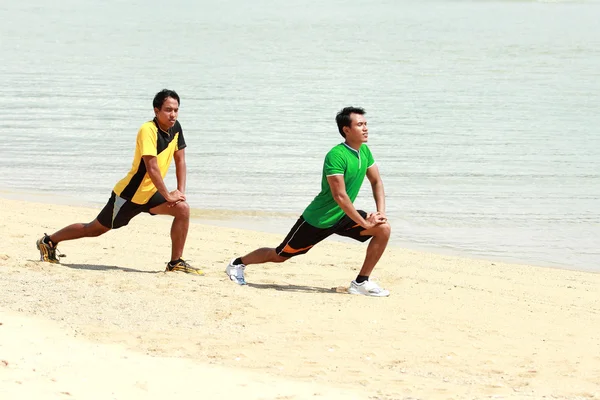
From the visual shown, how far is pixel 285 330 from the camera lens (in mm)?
6672

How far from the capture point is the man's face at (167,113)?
25.7 ft

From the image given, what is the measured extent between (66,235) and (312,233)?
6.80 ft

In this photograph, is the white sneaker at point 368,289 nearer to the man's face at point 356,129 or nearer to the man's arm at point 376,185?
the man's arm at point 376,185

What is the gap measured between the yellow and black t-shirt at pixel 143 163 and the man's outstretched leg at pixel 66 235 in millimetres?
396

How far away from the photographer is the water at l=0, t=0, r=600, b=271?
12.7 metres

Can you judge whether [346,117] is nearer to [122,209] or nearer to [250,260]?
[250,260]

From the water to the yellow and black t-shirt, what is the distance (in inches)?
153

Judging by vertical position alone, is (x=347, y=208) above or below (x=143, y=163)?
below

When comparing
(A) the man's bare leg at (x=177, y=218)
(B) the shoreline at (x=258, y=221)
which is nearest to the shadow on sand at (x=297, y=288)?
(A) the man's bare leg at (x=177, y=218)

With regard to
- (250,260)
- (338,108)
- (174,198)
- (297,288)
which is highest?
(338,108)

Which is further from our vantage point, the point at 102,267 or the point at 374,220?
the point at 102,267

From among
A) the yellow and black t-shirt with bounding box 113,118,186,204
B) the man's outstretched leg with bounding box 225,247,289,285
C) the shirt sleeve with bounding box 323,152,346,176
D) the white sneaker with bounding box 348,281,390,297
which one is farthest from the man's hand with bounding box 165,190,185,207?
the white sneaker with bounding box 348,281,390,297

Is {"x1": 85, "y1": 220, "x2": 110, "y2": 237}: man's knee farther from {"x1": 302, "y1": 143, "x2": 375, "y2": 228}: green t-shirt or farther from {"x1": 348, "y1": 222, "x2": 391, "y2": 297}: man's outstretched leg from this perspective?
{"x1": 348, "y1": 222, "x2": 391, "y2": 297}: man's outstretched leg

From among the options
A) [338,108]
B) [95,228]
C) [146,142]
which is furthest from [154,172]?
[338,108]
